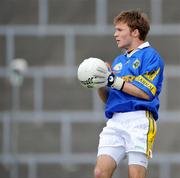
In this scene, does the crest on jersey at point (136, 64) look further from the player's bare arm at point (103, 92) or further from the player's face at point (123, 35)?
the player's bare arm at point (103, 92)

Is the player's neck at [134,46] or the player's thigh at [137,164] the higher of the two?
the player's neck at [134,46]

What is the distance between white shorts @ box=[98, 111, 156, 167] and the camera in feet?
22.9

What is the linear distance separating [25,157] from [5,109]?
0.69 m

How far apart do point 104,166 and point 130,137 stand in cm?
28

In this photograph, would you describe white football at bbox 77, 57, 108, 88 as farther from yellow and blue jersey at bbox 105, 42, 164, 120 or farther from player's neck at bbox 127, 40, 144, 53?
player's neck at bbox 127, 40, 144, 53

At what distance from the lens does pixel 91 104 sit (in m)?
12.5

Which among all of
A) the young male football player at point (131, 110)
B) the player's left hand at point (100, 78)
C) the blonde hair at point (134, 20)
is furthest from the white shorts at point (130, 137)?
the blonde hair at point (134, 20)

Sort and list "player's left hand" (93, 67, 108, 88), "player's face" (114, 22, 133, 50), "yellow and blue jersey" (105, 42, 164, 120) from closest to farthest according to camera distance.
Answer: "player's left hand" (93, 67, 108, 88) < "yellow and blue jersey" (105, 42, 164, 120) < "player's face" (114, 22, 133, 50)

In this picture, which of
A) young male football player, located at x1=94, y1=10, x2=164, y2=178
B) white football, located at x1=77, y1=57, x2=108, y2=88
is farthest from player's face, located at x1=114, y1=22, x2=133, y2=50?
white football, located at x1=77, y1=57, x2=108, y2=88

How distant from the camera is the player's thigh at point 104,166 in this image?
6969 millimetres

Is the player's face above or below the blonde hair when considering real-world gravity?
below

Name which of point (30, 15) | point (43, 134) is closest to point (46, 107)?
point (43, 134)

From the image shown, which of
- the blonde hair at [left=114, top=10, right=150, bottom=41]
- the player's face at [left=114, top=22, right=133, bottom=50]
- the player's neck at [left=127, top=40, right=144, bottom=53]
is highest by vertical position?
the blonde hair at [left=114, top=10, right=150, bottom=41]

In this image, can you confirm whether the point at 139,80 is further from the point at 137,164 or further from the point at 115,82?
the point at 137,164
